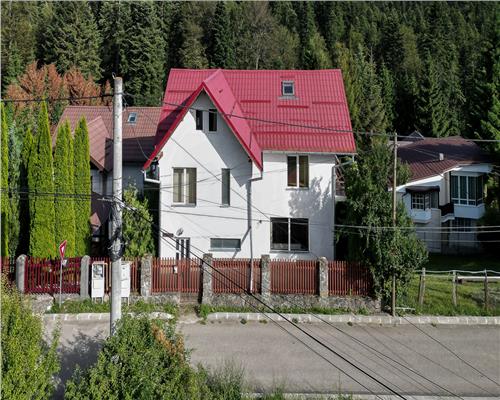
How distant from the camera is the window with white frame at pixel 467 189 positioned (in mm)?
31328

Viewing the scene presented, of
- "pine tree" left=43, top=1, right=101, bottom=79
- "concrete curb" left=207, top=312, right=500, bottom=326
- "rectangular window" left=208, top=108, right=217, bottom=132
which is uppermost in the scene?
"pine tree" left=43, top=1, right=101, bottom=79

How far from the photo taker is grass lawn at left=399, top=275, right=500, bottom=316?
18156mm

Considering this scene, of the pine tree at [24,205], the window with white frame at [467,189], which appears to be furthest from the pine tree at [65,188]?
the window with white frame at [467,189]

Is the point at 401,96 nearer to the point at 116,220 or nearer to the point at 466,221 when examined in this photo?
the point at 466,221

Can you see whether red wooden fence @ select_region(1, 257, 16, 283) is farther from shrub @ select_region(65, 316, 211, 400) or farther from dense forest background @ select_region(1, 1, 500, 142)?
dense forest background @ select_region(1, 1, 500, 142)

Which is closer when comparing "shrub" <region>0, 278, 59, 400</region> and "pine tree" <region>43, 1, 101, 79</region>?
"shrub" <region>0, 278, 59, 400</region>

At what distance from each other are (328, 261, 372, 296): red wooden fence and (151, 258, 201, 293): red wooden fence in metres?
4.91

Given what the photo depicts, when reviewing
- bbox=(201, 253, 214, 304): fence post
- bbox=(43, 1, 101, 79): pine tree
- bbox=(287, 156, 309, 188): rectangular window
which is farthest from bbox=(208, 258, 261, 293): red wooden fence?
bbox=(43, 1, 101, 79): pine tree

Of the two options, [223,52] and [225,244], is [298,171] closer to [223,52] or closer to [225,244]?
[225,244]

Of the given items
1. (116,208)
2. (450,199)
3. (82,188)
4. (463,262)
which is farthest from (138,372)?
(450,199)

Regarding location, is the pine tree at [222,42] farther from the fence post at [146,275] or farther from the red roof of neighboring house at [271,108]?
the fence post at [146,275]

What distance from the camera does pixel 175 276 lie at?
18.3m

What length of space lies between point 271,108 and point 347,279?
9.02m

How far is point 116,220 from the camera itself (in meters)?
10.9
